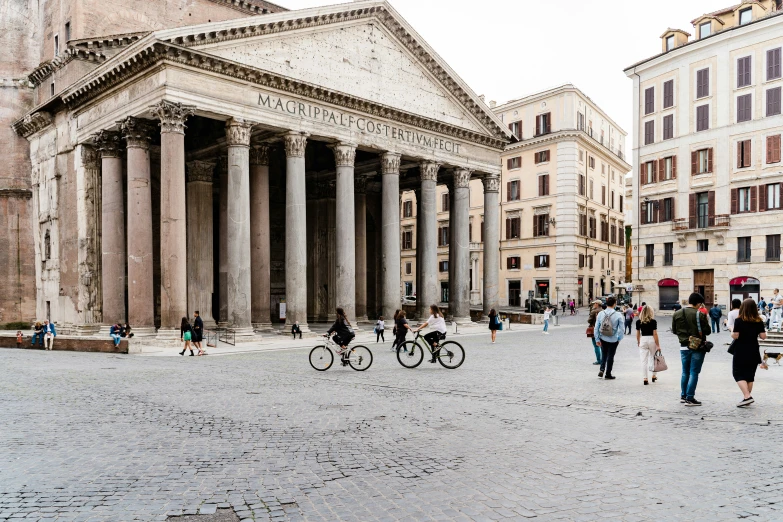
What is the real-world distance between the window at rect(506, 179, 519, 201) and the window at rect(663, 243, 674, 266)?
14732 millimetres

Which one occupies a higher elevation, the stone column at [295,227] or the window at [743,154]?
the window at [743,154]

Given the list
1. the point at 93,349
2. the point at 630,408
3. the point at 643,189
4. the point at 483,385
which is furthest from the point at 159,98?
the point at 643,189

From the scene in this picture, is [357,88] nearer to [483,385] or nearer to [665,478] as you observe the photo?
[483,385]

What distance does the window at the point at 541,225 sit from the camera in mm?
49906

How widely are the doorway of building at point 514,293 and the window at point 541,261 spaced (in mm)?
2285

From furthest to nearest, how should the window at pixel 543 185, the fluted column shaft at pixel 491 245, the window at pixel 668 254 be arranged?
the window at pixel 543 185 → the window at pixel 668 254 → the fluted column shaft at pixel 491 245

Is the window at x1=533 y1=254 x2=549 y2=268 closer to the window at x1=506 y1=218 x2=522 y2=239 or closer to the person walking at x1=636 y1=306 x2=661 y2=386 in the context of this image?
the window at x1=506 y1=218 x2=522 y2=239

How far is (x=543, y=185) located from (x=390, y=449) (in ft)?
149

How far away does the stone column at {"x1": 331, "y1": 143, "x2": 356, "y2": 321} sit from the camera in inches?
1077

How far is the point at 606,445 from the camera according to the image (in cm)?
765

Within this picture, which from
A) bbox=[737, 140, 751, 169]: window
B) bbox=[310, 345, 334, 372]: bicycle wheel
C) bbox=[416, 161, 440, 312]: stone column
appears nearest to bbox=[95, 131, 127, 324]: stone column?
bbox=[310, 345, 334, 372]: bicycle wheel

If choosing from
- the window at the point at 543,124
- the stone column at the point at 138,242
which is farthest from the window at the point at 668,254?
the stone column at the point at 138,242

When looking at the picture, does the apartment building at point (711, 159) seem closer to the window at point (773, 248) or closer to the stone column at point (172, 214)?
the window at point (773, 248)

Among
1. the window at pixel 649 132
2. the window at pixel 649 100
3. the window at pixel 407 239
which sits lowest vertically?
the window at pixel 407 239
